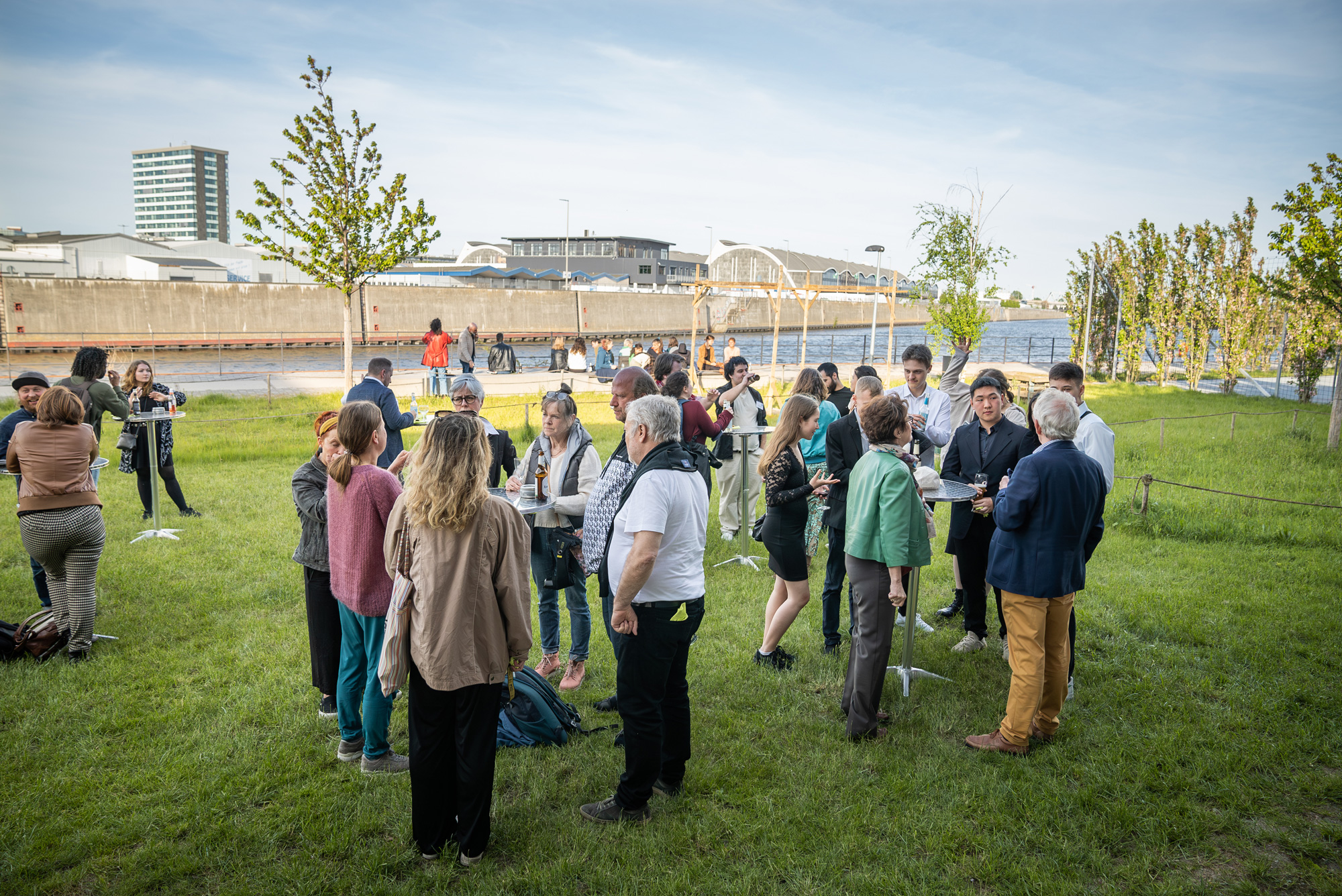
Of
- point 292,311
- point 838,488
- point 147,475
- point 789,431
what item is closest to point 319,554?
point 789,431

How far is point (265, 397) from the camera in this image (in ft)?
62.8

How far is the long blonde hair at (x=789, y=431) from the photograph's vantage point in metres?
5.00

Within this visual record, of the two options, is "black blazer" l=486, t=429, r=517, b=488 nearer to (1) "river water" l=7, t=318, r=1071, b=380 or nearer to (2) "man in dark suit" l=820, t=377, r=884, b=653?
(2) "man in dark suit" l=820, t=377, r=884, b=653

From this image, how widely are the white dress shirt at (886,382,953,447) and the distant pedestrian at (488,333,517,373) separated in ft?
62.4

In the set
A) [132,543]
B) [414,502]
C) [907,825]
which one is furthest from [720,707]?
[132,543]

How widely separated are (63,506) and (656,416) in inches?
170

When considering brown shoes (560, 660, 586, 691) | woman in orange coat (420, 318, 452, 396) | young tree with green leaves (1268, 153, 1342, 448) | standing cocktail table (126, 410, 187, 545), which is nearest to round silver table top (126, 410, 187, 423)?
standing cocktail table (126, 410, 187, 545)

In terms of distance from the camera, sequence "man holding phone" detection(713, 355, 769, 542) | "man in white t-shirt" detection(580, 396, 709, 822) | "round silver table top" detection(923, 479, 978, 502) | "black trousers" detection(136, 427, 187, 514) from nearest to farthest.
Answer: "man in white t-shirt" detection(580, 396, 709, 822) < "round silver table top" detection(923, 479, 978, 502) < "man holding phone" detection(713, 355, 769, 542) < "black trousers" detection(136, 427, 187, 514)

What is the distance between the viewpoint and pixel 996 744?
4250 mm

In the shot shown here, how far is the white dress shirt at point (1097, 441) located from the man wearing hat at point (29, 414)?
7.20 meters

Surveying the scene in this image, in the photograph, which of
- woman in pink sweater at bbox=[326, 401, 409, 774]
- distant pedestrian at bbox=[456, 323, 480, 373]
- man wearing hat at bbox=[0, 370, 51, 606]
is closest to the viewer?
woman in pink sweater at bbox=[326, 401, 409, 774]

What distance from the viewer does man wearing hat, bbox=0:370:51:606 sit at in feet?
18.4

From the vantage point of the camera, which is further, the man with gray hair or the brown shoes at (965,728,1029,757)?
the brown shoes at (965,728,1029,757)

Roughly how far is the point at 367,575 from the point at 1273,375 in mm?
38309
